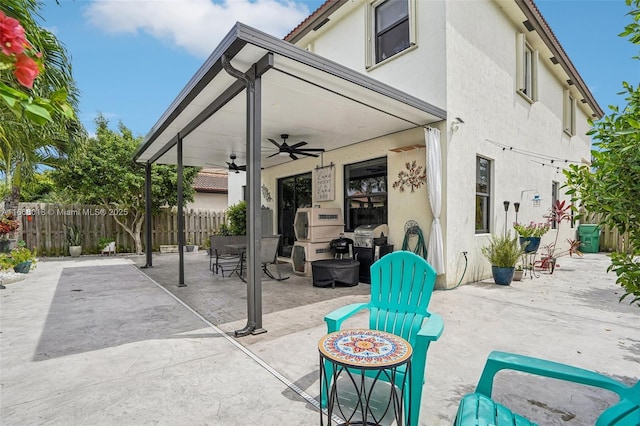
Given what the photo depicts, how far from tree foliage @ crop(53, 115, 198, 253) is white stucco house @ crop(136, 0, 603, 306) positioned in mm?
2810

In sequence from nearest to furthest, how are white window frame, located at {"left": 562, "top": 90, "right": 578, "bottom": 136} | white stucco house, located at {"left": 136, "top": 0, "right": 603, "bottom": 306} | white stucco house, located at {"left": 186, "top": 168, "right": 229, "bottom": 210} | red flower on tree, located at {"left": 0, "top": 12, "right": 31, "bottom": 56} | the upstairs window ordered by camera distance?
red flower on tree, located at {"left": 0, "top": 12, "right": 31, "bottom": 56} < white stucco house, located at {"left": 136, "top": 0, "right": 603, "bottom": 306} < the upstairs window < white window frame, located at {"left": 562, "top": 90, "right": 578, "bottom": 136} < white stucco house, located at {"left": 186, "top": 168, "right": 229, "bottom": 210}

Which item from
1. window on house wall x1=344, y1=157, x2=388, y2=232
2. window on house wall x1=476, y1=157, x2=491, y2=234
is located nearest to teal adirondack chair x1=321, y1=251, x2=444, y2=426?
window on house wall x1=344, y1=157, x2=388, y2=232

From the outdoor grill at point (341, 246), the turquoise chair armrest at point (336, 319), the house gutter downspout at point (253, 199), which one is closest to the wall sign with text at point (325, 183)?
the outdoor grill at point (341, 246)

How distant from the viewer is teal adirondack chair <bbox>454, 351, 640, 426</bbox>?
1347 millimetres

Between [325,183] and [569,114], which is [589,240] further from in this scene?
[325,183]

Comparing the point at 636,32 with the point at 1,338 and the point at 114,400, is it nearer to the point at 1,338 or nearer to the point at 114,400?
the point at 114,400

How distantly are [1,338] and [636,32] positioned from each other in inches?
227

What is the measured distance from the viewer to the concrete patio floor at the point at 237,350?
2.13m

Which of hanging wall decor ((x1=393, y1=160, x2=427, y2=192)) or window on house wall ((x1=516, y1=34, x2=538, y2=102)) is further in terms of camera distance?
window on house wall ((x1=516, y1=34, x2=538, y2=102))

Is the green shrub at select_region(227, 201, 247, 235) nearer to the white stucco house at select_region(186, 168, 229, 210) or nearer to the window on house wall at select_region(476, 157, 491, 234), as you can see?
the white stucco house at select_region(186, 168, 229, 210)

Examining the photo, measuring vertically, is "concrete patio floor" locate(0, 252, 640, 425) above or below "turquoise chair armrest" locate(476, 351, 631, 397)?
below

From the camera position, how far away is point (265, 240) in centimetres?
598

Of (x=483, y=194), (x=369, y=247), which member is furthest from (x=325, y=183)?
(x=483, y=194)

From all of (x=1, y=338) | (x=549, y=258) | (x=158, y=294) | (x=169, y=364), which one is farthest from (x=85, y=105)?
(x=549, y=258)
